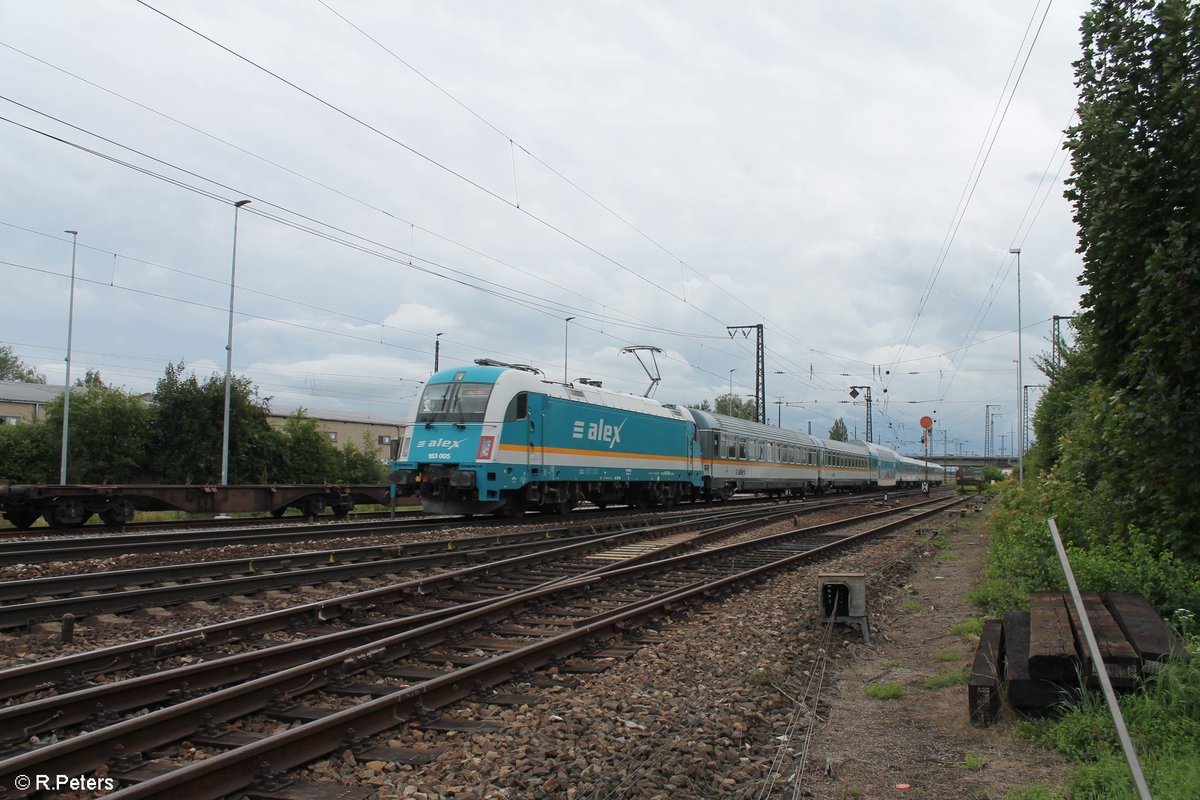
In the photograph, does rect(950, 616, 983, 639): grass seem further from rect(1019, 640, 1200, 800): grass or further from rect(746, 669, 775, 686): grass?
rect(1019, 640, 1200, 800): grass

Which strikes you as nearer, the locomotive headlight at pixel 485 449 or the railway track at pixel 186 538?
the railway track at pixel 186 538

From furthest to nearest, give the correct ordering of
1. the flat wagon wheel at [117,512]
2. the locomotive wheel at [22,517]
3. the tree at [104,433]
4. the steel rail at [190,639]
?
the tree at [104,433] → the flat wagon wheel at [117,512] → the locomotive wheel at [22,517] → the steel rail at [190,639]

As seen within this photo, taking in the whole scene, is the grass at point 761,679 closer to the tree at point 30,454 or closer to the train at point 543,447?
the train at point 543,447

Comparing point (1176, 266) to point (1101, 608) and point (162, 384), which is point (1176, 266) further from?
point (162, 384)

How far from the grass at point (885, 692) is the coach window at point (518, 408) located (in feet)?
40.2

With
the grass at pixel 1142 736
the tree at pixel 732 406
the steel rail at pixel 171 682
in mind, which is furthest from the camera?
the tree at pixel 732 406

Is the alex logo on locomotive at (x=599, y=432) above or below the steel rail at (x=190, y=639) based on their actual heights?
above

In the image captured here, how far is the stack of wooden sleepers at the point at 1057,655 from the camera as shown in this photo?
15.7 ft

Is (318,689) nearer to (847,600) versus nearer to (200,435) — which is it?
(847,600)

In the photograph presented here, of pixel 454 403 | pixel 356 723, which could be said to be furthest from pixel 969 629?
pixel 454 403

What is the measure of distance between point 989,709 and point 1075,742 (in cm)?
69

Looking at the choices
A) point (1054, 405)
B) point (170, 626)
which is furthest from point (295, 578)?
point (1054, 405)

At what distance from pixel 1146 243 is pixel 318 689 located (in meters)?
8.37

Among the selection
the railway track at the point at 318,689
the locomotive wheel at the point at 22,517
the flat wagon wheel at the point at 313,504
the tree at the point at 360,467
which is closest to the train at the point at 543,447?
the flat wagon wheel at the point at 313,504
